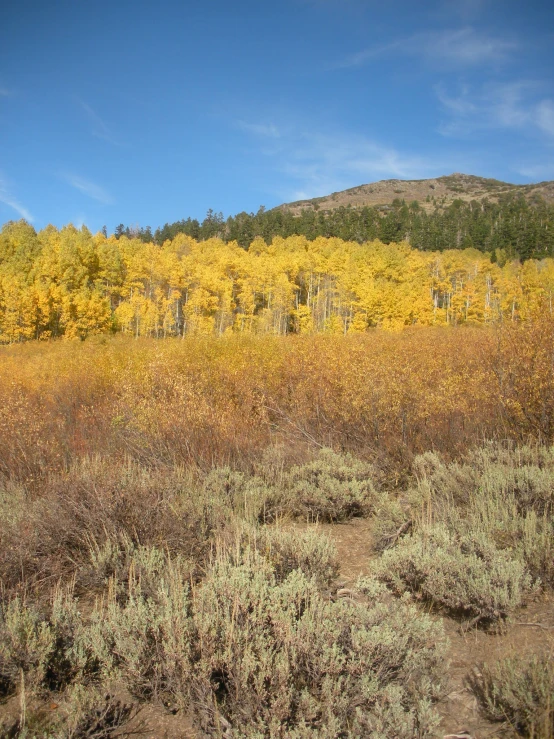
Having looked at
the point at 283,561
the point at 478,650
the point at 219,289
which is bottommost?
the point at 478,650

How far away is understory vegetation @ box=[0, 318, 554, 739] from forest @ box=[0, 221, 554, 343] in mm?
27072

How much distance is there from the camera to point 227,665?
2.18 metres

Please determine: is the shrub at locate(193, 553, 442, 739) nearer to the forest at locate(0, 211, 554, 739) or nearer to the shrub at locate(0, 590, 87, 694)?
the forest at locate(0, 211, 554, 739)

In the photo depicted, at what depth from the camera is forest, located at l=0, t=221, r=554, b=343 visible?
36.8m

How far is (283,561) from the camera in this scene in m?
3.40

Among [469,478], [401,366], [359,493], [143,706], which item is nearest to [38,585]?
[143,706]

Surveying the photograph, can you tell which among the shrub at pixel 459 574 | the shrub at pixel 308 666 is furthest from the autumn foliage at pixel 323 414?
the shrub at pixel 308 666

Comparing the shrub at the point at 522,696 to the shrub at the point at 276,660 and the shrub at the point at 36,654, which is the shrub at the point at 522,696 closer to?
the shrub at the point at 276,660

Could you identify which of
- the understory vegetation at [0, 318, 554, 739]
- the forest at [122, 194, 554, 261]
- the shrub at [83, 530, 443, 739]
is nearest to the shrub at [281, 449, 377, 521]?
the understory vegetation at [0, 318, 554, 739]

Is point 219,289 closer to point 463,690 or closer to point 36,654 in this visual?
point 36,654

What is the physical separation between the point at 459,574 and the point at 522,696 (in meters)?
1.06

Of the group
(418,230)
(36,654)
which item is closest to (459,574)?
(36,654)

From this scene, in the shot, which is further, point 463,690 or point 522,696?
point 463,690

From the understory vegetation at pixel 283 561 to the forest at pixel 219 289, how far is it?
88.8 ft
